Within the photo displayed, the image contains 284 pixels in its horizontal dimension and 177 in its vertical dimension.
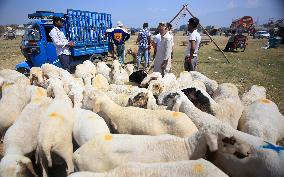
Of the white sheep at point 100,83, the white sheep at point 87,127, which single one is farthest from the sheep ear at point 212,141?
the white sheep at point 100,83

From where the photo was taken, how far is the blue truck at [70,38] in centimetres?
1177

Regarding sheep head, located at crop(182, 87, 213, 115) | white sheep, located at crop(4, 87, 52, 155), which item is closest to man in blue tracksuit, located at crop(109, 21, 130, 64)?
sheep head, located at crop(182, 87, 213, 115)

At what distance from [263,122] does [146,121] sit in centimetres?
213

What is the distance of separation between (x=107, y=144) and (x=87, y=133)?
77cm

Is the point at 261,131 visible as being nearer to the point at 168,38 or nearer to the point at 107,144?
the point at 107,144

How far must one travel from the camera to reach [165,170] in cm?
316

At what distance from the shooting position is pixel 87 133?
4262mm

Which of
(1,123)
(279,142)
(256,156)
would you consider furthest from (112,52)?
(256,156)

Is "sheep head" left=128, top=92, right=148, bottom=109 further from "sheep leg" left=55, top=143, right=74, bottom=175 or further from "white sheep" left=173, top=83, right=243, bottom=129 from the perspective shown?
"sheep leg" left=55, top=143, right=74, bottom=175

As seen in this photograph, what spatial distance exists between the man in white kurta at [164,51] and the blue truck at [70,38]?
6019 mm

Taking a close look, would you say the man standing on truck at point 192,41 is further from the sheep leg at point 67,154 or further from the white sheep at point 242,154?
the sheep leg at point 67,154

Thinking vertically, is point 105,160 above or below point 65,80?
below

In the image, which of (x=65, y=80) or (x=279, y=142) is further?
(x=65, y=80)

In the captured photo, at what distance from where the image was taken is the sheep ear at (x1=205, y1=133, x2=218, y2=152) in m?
3.50
